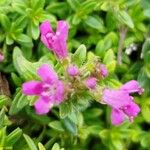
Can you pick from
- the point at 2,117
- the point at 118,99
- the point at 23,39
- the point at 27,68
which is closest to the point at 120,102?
the point at 118,99

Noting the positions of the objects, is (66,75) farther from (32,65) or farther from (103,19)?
(103,19)

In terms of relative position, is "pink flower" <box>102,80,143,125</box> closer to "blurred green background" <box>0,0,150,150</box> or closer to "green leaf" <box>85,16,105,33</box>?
"blurred green background" <box>0,0,150,150</box>

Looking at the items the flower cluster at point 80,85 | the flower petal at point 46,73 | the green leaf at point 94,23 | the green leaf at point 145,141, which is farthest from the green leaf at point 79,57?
the green leaf at point 145,141

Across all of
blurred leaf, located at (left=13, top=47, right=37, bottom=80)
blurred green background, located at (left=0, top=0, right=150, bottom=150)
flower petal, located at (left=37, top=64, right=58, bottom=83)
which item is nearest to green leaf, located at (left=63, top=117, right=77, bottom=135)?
blurred green background, located at (left=0, top=0, right=150, bottom=150)

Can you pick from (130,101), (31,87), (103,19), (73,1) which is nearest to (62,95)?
(31,87)

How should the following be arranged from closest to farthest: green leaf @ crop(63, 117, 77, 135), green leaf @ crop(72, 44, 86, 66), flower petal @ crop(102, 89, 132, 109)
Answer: flower petal @ crop(102, 89, 132, 109), green leaf @ crop(72, 44, 86, 66), green leaf @ crop(63, 117, 77, 135)

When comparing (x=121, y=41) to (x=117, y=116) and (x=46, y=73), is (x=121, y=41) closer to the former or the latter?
(x=117, y=116)

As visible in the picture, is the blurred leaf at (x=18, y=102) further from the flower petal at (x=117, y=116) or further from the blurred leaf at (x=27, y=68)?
the flower petal at (x=117, y=116)
